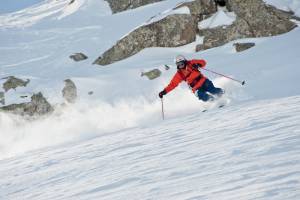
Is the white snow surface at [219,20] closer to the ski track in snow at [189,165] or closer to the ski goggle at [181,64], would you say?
the ski goggle at [181,64]

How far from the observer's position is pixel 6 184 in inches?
301

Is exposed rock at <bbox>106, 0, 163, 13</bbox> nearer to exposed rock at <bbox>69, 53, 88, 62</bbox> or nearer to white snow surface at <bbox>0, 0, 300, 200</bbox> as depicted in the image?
white snow surface at <bbox>0, 0, 300, 200</bbox>

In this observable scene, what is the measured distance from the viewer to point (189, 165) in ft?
18.1

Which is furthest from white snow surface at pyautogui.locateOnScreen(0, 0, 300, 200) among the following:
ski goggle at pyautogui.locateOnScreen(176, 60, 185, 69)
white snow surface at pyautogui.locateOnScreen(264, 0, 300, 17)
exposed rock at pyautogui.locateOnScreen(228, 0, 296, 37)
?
white snow surface at pyautogui.locateOnScreen(264, 0, 300, 17)

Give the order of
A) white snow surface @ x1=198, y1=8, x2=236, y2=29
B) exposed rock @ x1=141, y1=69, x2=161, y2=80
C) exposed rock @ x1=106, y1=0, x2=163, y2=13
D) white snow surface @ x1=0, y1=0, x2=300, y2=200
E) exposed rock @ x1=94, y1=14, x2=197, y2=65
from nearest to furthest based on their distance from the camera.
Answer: white snow surface @ x1=0, y1=0, x2=300, y2=200 → exposed rock @ x1=141, y1=69, x2=161, y2=80 → white snow surface @ x1=198, y1=8, x2=236, y2=29 → exposed rock @ x1=94, y1=14, x2=197, y2=65 → exposed rock @ x1=106, y1=0, x2=163, y2=13

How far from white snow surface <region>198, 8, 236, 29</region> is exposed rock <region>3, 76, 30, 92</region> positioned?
953 centimetres

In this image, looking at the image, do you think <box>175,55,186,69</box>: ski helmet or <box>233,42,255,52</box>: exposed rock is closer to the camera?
<box>175,55,186,69</box>: ski helmet

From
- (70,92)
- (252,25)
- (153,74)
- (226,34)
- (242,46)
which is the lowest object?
(70,92)

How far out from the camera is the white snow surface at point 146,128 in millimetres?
4746

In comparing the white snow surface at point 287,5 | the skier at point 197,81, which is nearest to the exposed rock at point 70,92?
the skier at point 197,81

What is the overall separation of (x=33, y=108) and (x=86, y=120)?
298 centimetres

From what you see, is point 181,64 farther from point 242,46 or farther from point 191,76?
point 242,46

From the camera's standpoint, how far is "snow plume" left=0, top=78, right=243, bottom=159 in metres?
14.7

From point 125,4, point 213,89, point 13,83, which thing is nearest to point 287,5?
point 213,89
